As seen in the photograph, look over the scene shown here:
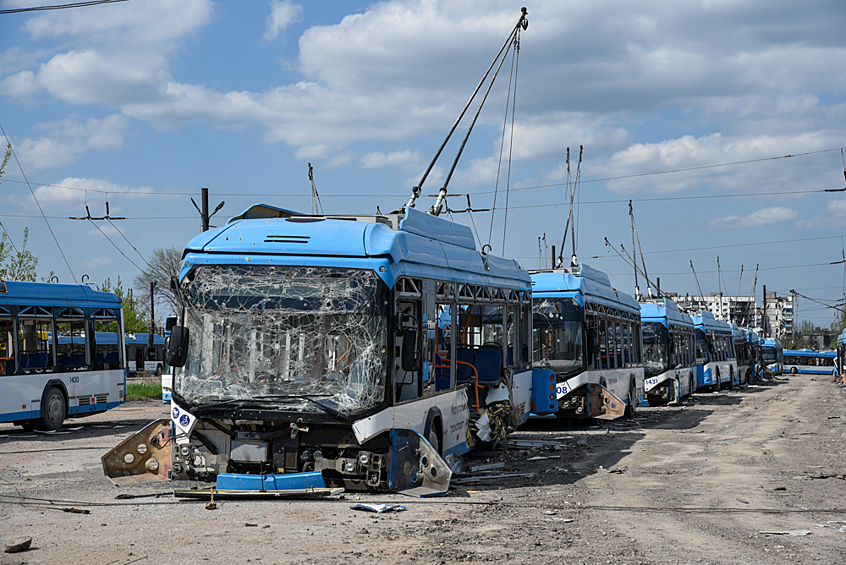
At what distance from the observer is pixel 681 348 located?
113 ft

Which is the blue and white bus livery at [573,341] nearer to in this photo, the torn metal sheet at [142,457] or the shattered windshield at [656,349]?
the shattered windshield at [656,349]

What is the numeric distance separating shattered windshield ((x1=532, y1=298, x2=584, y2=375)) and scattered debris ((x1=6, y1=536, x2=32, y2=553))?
546 inches

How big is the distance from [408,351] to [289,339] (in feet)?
4.10

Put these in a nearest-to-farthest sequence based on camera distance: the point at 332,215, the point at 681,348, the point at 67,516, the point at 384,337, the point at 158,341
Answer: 1. the point at 67,516
2. the point at 384,337
3. the point at 332,215
4. the point at 681,348
5. the point at 158,341

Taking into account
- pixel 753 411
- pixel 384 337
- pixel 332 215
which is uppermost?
pixel 332 215

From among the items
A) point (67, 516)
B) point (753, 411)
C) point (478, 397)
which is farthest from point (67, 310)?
point (753, 411)

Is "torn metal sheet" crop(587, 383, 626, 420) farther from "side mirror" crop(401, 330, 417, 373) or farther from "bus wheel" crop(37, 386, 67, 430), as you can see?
"bus wheel" crop(37, 386, 67, 430)

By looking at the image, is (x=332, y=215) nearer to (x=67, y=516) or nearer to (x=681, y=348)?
(x=67, y=516)

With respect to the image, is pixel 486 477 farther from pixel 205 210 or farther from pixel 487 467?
pixel 205 210

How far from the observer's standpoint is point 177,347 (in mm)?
9516

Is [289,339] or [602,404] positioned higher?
[289,339]

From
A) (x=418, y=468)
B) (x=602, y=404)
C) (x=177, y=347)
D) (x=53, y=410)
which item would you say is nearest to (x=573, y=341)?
(x=602, y=404)

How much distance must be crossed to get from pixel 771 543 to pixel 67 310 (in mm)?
16853

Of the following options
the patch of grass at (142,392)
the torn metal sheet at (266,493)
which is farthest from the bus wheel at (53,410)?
the patch of grass at (142,392)
